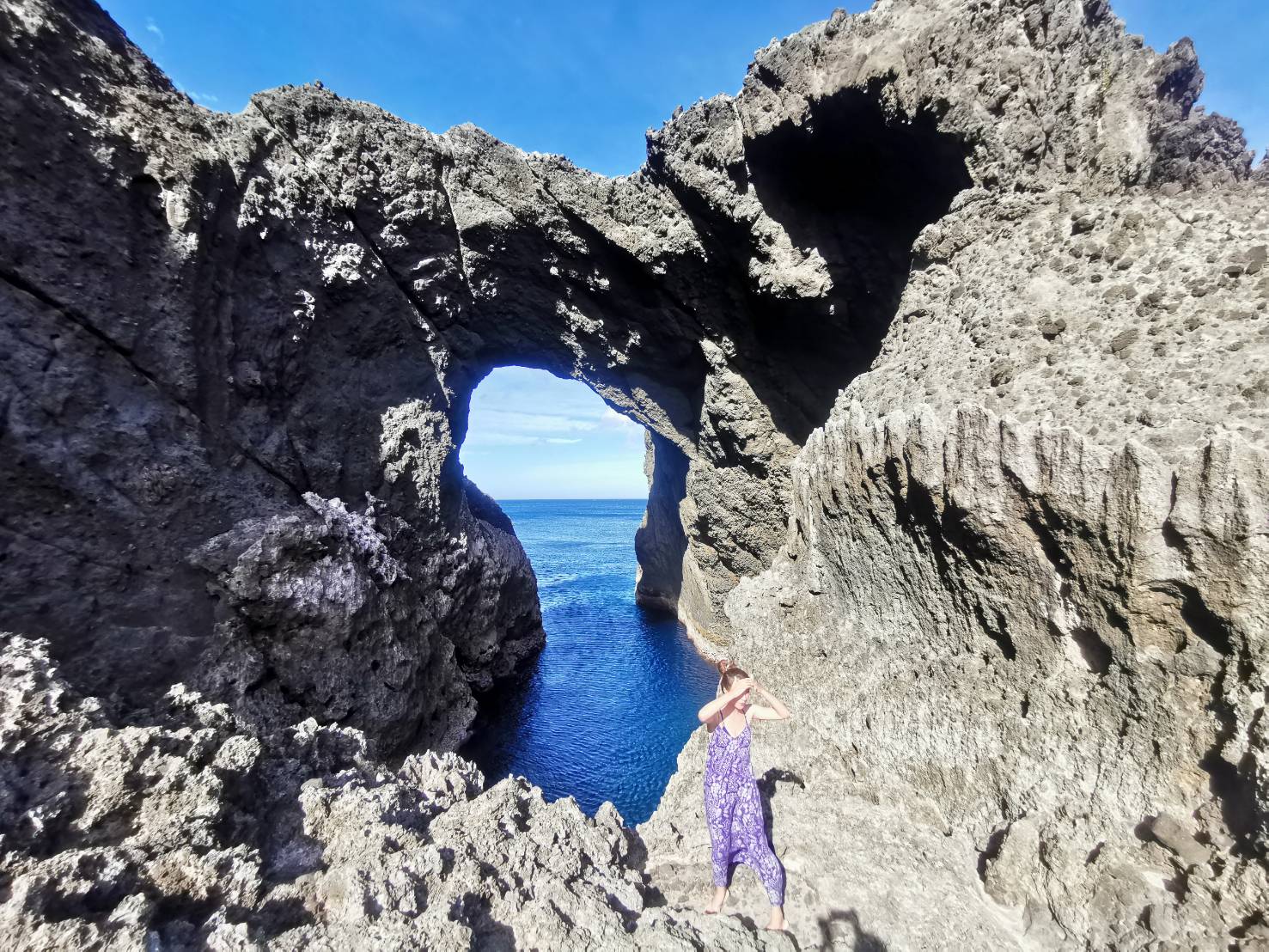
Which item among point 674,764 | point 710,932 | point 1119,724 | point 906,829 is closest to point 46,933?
point 710,932

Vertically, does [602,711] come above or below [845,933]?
below

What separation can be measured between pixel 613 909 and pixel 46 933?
10.4 feet

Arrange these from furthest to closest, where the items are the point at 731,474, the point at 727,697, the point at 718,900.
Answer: the point at 731,474, the point at 727,697, the point at 718,900

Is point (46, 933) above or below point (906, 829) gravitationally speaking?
above

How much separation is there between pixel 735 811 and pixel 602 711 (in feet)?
34.4

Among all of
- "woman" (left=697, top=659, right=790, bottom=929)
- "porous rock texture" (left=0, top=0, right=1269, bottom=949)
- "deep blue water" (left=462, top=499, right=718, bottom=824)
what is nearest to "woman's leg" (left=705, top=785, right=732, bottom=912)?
"woman" (left=697, top=659, right=790, bottom=929)

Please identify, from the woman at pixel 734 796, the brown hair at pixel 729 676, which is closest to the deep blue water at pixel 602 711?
the woman at pixel 734 796

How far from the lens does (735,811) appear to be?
174 inches

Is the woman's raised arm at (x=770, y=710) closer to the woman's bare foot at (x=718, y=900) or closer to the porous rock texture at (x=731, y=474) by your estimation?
the woman's bare foot at (x=718, y=900)

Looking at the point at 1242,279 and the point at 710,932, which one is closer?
the point at 710,932

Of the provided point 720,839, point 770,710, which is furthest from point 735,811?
point 770,710

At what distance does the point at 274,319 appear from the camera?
9.86 metres

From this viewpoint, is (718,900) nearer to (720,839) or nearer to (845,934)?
(720,839)

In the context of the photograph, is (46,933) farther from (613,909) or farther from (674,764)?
(674,764)
